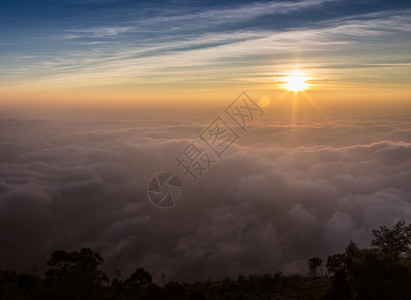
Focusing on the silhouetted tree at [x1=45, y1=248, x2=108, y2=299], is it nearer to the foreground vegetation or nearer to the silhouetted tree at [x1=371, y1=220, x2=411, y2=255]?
the foreground vegetation

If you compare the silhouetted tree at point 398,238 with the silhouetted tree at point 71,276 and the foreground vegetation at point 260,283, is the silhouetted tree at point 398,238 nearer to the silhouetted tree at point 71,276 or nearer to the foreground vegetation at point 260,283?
the foreground vegetation at point 260,283

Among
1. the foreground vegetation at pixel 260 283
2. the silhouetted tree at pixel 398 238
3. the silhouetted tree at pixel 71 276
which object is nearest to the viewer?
the foreground vegetation at pixel 260 283

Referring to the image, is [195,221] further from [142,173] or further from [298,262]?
[142,173]

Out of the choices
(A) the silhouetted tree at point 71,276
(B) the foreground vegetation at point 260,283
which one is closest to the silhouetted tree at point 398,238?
(B) the foreground vegetation at point 260,283

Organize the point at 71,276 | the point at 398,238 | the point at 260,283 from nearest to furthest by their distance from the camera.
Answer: the point at 71,276 → the point at 398,238 → the point at 260,283

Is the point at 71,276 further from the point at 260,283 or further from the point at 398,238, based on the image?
the point at 398,238

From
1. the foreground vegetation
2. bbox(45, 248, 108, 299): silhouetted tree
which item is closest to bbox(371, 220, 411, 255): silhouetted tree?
the foreground vegetation

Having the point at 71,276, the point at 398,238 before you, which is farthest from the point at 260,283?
the point at 71,276

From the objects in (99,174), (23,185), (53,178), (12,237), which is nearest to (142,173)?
(99,174)
